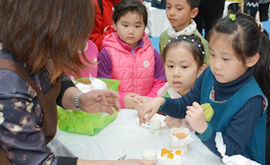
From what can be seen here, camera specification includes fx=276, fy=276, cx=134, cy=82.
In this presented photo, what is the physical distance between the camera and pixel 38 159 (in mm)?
916

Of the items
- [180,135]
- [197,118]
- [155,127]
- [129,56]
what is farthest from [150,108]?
[129,56]

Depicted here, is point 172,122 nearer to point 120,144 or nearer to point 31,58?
point 120,144

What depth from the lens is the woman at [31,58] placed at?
2.83 feet

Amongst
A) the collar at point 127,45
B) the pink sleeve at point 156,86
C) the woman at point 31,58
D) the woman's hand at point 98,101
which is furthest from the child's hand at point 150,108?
the collar at point 127,45

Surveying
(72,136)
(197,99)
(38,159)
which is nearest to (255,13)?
(197,99)

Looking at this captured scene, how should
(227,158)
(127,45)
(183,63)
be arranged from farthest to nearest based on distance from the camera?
(127,45)
(183,63)
(227,158)

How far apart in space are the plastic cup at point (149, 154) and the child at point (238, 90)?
0.20 m

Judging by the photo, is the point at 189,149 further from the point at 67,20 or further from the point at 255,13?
the point at 255,13

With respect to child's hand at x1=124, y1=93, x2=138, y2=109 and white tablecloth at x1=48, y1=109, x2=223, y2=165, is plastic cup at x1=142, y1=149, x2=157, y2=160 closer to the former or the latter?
white tablecloth at x1=48, y1=109, x2=223, y2=165

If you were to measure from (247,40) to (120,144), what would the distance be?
28.9 inches

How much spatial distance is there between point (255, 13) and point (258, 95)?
6030mm

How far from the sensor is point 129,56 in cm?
205

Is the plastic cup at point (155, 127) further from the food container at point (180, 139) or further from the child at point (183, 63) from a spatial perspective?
the child at point (183, 63)

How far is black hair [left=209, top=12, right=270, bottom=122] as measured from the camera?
118 cm
